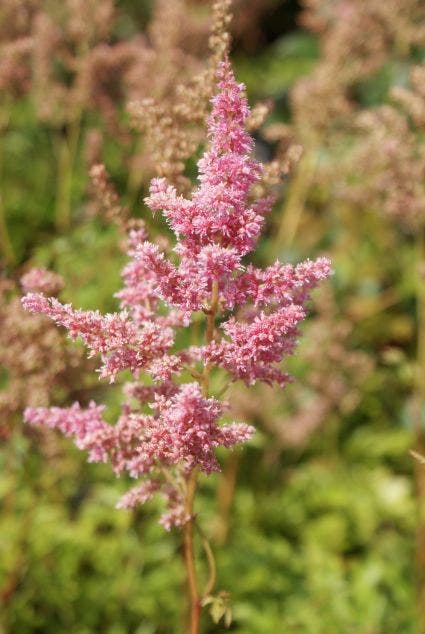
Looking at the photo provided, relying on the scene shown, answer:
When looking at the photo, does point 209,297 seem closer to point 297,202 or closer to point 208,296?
point 208,296

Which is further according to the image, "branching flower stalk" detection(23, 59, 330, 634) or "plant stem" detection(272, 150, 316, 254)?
"plant stem" detection(272, 150, 316, 254)

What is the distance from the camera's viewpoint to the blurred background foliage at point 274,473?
3383 millimetres

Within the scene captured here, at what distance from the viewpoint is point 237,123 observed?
1.52 meters

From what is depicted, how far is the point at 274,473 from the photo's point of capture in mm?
4633

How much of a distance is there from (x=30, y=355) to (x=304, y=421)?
226cm

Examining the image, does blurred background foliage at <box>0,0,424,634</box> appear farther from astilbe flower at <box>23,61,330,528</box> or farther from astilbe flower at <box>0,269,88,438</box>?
astilbe flower at <box>23,61,330,528</box>

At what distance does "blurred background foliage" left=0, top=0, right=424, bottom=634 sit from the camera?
11.1 ft

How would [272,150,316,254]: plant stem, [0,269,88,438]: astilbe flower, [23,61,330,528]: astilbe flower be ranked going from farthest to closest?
[272,150,316,254]: plant stem
[0,269,88,438]: astilbe flower
[23,61,330,528]: astilbe flower

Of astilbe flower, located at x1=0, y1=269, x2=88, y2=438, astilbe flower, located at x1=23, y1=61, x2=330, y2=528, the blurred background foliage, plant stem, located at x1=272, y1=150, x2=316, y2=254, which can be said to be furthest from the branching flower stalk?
plant stem, located at x1=272, y1=150, x2=316, y2=254

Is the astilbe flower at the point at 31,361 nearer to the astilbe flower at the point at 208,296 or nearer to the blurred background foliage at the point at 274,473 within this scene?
the blurred background foliage at the point at 274,473

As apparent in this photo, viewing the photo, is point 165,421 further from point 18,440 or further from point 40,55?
point 40,55

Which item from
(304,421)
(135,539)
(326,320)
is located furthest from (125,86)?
(135,539)

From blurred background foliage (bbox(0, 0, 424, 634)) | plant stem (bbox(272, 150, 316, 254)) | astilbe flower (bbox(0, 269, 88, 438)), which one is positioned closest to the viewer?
astilbe flower (bbox(0, 269, 88, 438))

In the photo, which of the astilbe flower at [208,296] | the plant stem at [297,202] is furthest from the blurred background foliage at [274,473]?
the astilbe flower at [208,296]
